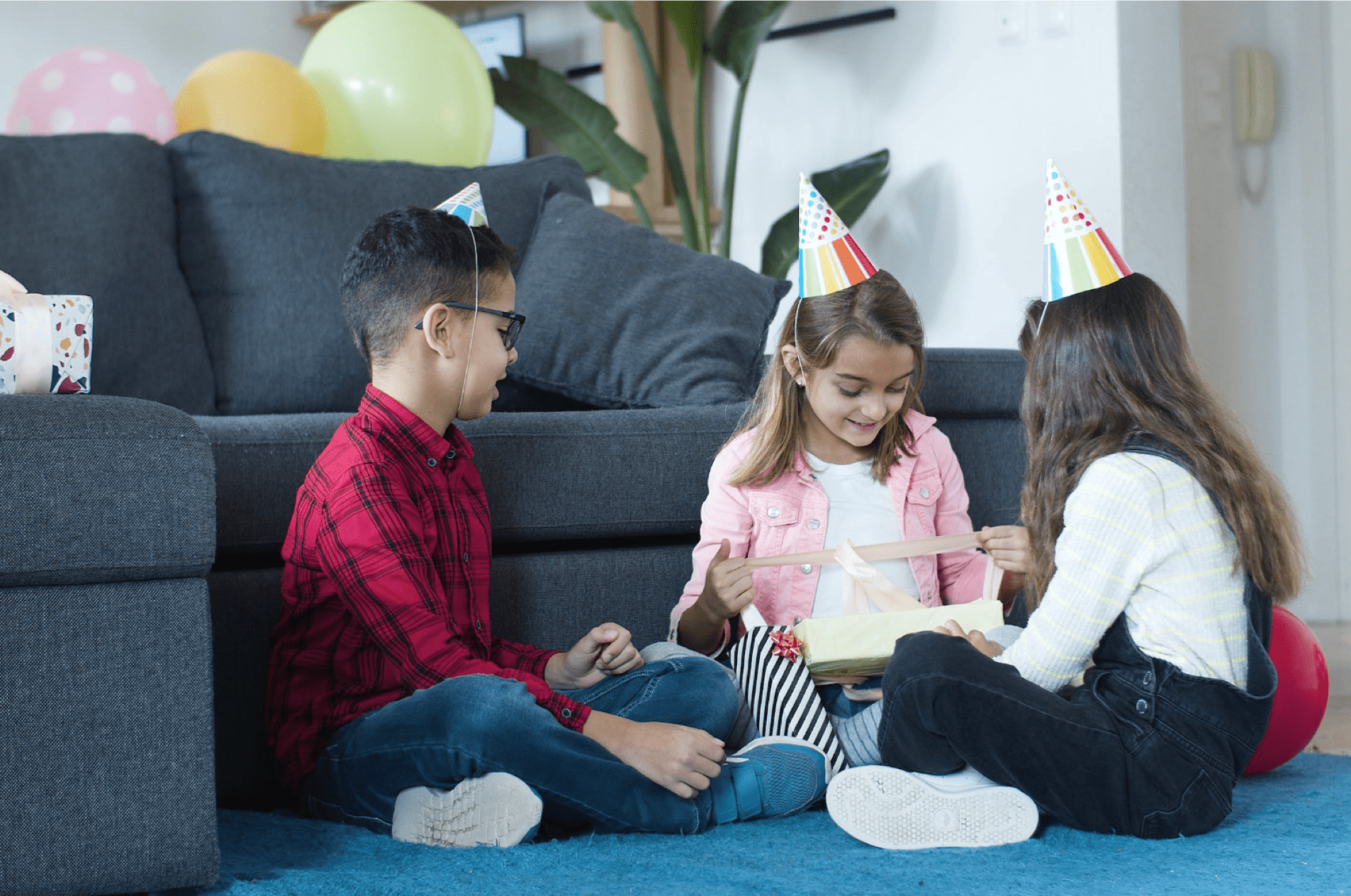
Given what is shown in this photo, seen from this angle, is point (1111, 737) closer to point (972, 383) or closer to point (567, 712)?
point (567, 712)

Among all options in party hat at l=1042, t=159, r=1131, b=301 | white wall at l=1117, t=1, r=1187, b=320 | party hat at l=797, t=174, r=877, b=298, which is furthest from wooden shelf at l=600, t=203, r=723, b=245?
party hat at l=1042, t=159, r=1131, b=301

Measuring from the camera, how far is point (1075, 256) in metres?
1.21

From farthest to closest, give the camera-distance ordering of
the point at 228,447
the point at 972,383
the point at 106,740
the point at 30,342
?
the point at 972,383 → the point at 228,447 → the point at 30,342 → the point at 106,740

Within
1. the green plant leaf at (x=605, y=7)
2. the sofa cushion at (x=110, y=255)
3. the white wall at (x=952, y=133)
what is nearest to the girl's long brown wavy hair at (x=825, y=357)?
the sofa cushion at (x=110, y=255)

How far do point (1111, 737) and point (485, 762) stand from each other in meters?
0.53

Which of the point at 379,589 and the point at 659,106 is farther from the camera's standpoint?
the point at 659,106

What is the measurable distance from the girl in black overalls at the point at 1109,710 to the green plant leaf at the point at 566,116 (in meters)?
1.96

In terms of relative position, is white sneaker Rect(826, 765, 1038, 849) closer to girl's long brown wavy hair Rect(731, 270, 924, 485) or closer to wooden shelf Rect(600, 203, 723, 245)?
girl's long brown wavy hair Rect(731, 270, 924, 485)

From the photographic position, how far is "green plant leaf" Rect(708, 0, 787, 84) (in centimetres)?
272

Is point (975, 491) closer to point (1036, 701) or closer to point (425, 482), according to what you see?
point (1036, 701)

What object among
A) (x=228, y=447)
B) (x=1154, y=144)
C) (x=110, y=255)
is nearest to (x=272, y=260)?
(x=110, y=255)

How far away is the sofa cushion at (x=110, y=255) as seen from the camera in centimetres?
177

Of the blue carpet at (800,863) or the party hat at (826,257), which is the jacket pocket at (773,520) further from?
the blue carpet at (800,863)

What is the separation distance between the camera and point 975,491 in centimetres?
167
